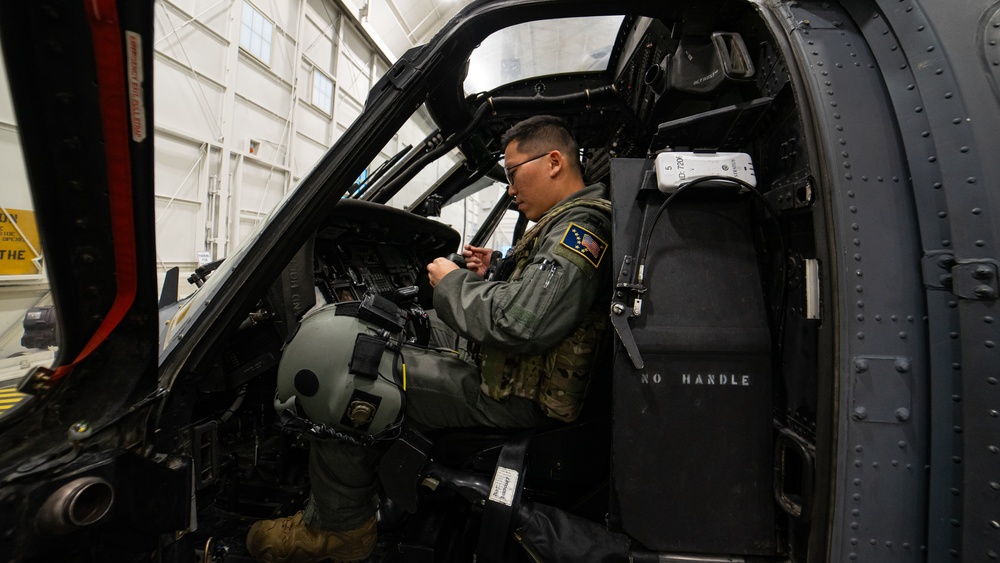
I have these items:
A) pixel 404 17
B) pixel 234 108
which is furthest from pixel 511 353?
pixel 404 17

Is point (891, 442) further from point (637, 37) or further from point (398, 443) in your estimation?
point (637, 37)

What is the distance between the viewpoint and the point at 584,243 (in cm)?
125

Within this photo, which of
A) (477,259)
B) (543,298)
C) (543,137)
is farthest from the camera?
(477,259)

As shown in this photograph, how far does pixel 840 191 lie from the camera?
93 centimetres

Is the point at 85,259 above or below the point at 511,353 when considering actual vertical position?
above

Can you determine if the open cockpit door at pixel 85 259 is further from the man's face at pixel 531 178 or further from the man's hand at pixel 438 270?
the man's face at pixel 531 178

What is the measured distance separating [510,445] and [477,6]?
1.53 meters

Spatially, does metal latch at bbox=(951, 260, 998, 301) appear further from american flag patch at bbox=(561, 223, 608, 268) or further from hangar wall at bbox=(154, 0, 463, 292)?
hangar wall at bbox=(154, 0, 463, 292)

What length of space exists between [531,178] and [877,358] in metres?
1.19

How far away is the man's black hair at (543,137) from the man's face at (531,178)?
0.03 m

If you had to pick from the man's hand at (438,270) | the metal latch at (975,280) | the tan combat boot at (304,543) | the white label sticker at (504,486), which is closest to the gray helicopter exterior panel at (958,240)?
the metal latch at (975,280)

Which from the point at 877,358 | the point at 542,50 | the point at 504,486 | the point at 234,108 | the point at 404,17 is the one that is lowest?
the point at 504,486

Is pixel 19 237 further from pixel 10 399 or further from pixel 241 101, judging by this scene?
pixel 241 101

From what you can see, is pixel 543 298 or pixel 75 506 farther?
pixel 543 298
